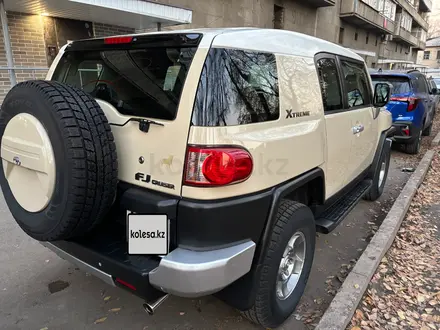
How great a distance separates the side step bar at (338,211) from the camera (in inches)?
110

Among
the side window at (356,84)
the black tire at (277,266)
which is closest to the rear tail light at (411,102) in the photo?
the side window at (356,84)

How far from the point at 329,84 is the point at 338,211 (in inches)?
46.3

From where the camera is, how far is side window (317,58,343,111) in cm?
268

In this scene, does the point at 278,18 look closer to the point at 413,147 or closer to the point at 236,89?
the point at 413,147

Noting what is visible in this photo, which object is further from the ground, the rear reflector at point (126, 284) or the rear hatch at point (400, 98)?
the rear hatch at point (400, 98)

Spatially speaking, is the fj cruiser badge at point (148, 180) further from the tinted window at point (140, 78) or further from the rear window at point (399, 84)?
the rear window at point (399, 84)

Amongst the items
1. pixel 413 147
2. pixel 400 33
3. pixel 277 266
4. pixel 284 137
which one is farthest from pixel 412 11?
pixel 277 266

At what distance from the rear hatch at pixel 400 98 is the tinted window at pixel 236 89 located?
5.80 metres

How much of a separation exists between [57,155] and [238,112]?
1.00m

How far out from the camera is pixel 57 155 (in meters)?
1.76

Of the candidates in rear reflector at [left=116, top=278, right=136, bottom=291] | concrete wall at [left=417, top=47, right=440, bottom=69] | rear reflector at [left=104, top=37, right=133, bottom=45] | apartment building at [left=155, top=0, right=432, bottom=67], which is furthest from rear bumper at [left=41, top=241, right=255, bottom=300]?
concrete wall at [left=417, top=47, right=440, bottom=69]

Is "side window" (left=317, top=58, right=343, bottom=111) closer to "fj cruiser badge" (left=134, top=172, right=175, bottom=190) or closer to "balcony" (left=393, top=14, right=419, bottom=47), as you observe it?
"fj cruiser badge" (left=134, top=172, right=175, bottom=190)

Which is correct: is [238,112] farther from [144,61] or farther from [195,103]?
[144,61]

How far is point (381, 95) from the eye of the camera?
4031mm
